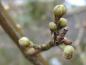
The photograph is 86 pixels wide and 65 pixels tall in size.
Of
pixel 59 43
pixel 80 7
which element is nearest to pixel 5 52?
pixel 80 7

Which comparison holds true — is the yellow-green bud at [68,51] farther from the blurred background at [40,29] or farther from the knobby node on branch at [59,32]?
the blurred background at [40,29]

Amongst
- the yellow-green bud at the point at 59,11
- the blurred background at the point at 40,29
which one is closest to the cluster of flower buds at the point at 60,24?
the yellow-green bud at the point at 59,11

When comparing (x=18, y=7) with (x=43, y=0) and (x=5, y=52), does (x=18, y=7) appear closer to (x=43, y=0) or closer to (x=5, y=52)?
(x=43, y=0)

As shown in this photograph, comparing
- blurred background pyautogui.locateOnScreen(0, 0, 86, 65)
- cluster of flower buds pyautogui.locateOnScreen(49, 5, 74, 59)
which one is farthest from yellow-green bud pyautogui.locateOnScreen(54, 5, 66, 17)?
blurred background pyautogui.locateOnScreen(0, 0, 86, 65)

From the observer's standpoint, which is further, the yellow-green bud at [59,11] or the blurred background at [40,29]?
the blurred background at [40,29]

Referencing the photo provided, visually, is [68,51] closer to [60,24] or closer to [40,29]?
[60,24]

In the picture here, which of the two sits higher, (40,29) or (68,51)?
(40,29)

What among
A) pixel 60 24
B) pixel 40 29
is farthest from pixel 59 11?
pixel 40 29

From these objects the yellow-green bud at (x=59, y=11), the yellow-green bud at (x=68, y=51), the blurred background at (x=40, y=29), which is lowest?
the yellow-green bud at (x=68, y=51)
